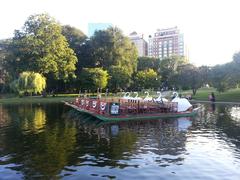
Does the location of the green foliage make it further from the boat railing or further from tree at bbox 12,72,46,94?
the boat railing

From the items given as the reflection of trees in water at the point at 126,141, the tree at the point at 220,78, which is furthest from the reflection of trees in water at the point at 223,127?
the tree at the point at 220,78

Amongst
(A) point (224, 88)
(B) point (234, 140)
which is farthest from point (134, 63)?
(B) point (234, 140)

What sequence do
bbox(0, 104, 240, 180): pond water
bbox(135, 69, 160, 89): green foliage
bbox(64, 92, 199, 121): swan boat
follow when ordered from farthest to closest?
bbox(135, 69, 160, 89): green foliage → bbox(64, 92, 199, 121): swan boat → bbox(0, 104, 240, 180): pond water

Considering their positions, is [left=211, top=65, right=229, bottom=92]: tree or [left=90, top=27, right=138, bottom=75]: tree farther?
[left=90, top=27, right=138, bottom=75]: tree

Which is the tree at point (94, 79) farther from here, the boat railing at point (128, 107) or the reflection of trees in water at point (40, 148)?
the reflection of trees in water at point (40, 148)

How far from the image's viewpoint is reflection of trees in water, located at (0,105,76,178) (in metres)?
17.5

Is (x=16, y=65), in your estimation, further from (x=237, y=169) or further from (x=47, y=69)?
(x=237, y=169)

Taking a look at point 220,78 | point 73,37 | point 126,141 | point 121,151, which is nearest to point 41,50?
point 73,37

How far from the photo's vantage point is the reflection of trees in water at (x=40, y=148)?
57.6 feet

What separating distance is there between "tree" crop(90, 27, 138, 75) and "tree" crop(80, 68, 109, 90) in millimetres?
11371

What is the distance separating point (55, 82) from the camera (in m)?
110

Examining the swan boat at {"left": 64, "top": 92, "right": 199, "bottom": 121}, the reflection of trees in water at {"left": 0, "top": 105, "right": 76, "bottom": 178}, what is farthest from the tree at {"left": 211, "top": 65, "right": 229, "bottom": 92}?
the reflection of trees in water at {"left": 0, "top": 105, "right": 76, "bottom": 178}

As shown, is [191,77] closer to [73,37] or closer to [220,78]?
[220,78]

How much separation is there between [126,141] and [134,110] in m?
15.4
